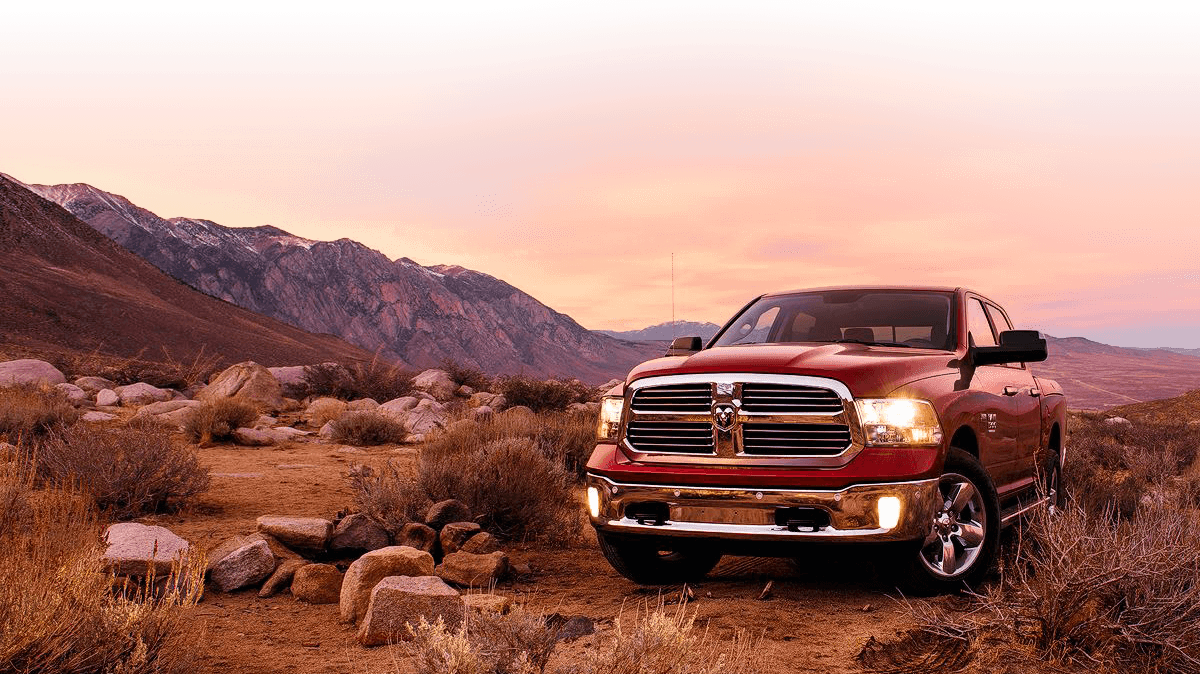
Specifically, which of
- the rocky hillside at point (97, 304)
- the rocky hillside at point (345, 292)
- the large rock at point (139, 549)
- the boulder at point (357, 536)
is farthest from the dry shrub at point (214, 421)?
the rocky hillside at point (345, 292)

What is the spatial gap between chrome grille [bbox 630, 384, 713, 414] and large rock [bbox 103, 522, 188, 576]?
2.97 meters

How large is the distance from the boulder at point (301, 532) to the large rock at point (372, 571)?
1.24 metres

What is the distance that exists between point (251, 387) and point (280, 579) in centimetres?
1682

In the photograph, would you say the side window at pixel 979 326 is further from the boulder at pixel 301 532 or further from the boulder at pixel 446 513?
the boulder at pixel 301 532

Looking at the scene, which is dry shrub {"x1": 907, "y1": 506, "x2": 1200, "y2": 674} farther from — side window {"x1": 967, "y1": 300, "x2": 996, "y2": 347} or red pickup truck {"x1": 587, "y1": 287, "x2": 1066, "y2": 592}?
side window {"x1": 967, "y1": 300, "x2": 996, "y2": 347}

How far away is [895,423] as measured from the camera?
5246 millimetres

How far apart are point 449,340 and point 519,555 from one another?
510 ft

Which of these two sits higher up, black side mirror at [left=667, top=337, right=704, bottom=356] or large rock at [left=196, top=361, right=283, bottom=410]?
black side mirror at [left=667, top=337, right=704, bottom=356]

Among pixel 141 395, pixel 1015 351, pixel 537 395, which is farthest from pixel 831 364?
pixel 141 395

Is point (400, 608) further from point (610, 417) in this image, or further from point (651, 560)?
point (651, 560)

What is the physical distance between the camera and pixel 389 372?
25.0 m

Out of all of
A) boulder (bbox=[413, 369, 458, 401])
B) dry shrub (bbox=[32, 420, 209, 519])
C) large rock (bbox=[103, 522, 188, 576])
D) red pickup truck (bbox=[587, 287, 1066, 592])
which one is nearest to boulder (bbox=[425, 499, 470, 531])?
large rock (bbox=[103, 522, 188, 576])

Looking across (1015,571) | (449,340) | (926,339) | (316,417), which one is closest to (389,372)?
(316,417)

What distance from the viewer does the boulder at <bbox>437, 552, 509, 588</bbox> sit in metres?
6.53
